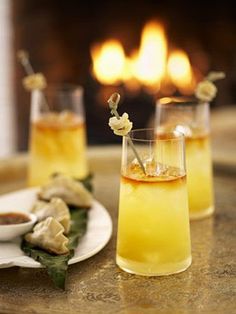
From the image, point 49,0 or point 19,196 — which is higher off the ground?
point 49,0

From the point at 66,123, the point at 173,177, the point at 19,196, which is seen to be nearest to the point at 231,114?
the point at 66,123

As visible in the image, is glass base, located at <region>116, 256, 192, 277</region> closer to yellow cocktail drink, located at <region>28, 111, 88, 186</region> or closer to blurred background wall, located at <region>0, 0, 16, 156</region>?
yellow cocktail drink, located at <region>28, 111, 88, 186</region>

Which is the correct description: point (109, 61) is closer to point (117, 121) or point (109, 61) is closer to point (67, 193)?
point (67, 193)

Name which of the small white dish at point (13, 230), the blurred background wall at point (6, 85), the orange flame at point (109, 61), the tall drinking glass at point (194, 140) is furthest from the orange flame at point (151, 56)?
the small white dish at point (13, 230)

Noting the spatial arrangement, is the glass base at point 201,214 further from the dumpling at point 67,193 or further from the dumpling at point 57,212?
the dumpling at point 57,212

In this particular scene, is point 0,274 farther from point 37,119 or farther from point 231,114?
point 231,114

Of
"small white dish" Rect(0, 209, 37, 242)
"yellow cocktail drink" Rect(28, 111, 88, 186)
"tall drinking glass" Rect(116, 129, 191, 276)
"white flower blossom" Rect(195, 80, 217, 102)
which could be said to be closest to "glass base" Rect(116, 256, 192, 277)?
"tall drinking glass" Rect(116, 129, 191, 276)

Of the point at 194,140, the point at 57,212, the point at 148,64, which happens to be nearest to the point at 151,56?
the point at 148,64
